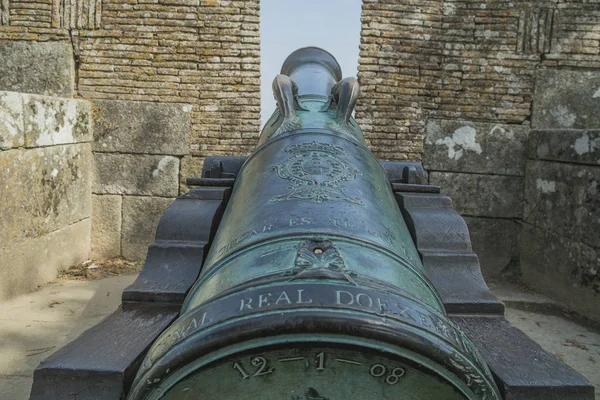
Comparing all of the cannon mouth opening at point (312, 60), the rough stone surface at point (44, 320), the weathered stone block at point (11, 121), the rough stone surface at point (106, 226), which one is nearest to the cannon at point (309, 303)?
the cannon mouth opening at point (312, 60)

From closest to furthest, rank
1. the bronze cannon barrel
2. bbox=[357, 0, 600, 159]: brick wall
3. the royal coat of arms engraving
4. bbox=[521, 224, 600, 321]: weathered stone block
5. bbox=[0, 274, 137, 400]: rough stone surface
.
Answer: the bronze cannon barrel
the royal coat of arms engraving
bbox=[0, 274, 137, 400]: rough stone surface
bbox=[521, 224, 600, 321]: weathered stone block
bbox=[357, 0, 600, 159]: brick wall

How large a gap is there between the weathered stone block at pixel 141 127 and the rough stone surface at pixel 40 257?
0.90 meters

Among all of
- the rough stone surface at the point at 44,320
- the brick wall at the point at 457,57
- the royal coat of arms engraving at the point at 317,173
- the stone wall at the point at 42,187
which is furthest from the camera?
the brick wall at the point at 457,57

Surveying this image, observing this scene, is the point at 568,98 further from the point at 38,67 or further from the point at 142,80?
the point at 38,67

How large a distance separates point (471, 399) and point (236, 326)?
53 centimetres

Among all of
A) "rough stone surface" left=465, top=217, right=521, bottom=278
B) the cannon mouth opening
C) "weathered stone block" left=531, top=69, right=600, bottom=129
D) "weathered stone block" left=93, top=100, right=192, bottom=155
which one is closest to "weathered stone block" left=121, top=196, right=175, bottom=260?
"weathered stone block" left=93, top=100, right=192, bottom=155

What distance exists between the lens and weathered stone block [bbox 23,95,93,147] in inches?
180

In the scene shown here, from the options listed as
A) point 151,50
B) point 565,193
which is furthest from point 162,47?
point 565,193

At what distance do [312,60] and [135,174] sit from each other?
102 inches

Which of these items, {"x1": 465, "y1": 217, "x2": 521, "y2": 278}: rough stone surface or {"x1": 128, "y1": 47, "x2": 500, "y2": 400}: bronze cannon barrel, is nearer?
{"x1": 128, "y1": 47, "x2": 500, "y2": 400}: bronze cannon barrel

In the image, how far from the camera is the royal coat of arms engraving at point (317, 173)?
6.16ft

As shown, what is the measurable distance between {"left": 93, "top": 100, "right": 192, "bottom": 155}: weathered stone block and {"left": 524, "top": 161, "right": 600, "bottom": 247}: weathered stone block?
360 centimetres

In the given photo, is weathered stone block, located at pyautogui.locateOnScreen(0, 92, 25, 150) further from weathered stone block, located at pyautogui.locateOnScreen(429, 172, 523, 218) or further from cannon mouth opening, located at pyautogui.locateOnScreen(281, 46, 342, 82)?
weathered stone block, located at pyautogui.locateOnScreen(429, 172, 523, 218)

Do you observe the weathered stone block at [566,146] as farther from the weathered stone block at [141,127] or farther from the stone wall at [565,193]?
the weathered stone block at [141,127]
